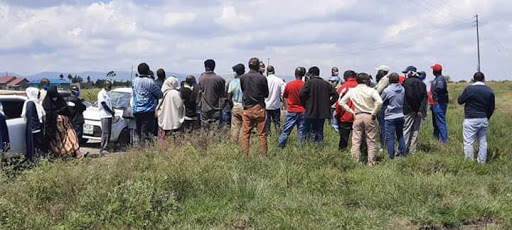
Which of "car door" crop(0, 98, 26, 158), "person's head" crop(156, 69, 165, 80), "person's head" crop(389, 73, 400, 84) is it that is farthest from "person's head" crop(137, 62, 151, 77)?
"person's head" crop(389, 73, 400, 84)

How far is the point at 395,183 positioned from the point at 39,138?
660 centimetres

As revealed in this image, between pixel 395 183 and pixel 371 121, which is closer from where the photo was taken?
pixel 395 183

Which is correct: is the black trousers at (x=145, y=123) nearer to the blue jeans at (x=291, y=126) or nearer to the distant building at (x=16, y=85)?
the blue jeans at (x=291, y=126)

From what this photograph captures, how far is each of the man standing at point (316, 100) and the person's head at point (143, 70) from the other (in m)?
3.07

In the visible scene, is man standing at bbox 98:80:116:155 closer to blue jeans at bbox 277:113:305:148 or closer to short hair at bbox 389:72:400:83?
blue jeans at bbox 277:113:305:148

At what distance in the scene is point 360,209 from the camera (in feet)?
21.0

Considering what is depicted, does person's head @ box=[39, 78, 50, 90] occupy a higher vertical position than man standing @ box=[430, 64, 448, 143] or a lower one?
higher

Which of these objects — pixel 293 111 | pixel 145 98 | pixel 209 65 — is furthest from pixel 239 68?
pixel 145 98

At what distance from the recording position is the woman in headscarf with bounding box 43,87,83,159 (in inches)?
394

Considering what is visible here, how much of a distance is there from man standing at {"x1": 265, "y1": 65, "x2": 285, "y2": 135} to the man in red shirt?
2.08ft

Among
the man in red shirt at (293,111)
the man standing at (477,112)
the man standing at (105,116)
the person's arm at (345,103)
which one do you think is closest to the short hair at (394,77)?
the person's arm at (345,103)

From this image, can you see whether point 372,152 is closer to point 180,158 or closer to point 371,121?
point 371,121

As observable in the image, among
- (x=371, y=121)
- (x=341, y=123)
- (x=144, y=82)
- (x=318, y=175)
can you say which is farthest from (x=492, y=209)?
(x=144, y=82)

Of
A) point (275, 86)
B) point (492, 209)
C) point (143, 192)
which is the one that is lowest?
point (492, 209)
